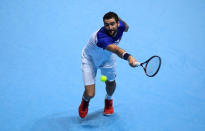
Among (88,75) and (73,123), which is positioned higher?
(88,75)

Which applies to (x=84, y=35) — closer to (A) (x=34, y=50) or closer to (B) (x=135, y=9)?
(A) (x=34, y=50)

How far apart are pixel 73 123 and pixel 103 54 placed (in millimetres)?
1016

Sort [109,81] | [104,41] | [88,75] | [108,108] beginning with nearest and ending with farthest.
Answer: [104,41]
[88,75]
[109,81]
[108,108]

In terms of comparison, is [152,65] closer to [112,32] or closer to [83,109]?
[112,32]

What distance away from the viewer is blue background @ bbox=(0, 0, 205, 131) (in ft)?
11.2

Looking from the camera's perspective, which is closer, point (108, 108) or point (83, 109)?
point (83, 109)

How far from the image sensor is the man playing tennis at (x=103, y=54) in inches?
103

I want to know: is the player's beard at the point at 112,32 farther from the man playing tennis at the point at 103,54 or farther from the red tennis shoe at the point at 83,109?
the red tennis shoe at the point at 83,109

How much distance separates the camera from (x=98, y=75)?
166 inches

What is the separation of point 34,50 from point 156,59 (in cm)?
273

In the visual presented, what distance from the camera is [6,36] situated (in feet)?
16.2

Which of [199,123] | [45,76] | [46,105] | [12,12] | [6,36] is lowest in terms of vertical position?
[199,123]

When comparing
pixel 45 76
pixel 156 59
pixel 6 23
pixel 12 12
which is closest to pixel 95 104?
pixel 45 76

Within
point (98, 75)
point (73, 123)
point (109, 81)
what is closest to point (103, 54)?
point (109, 81)
